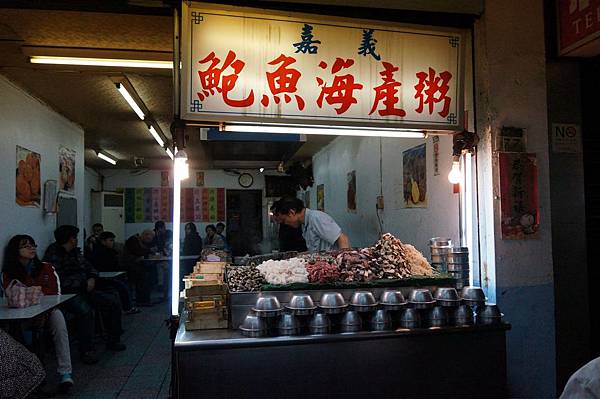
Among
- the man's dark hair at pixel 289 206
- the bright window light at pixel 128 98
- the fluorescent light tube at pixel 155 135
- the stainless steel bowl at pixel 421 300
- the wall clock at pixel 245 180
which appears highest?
the bright window light at pixel 128 98

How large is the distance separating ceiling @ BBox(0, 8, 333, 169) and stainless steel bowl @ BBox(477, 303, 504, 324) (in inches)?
124

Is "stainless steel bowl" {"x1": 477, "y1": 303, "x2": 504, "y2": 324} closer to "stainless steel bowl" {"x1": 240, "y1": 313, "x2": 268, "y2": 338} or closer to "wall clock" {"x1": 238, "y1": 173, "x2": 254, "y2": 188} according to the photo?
"stainless steel bowl" {"x1": 240, "y1": 313, "x2": 268, "y2": 338}

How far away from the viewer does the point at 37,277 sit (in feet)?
17.6

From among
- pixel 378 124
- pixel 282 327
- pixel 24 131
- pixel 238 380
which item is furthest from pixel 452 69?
pixel 24 131

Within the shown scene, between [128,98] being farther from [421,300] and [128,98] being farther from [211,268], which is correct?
[421,300]

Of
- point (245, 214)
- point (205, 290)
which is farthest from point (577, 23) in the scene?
point (245, 214)

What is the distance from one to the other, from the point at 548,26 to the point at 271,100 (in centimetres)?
228

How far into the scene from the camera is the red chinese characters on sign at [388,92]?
10.8ft

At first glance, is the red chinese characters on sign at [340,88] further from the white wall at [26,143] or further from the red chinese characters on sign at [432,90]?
the white wall at [26,143]

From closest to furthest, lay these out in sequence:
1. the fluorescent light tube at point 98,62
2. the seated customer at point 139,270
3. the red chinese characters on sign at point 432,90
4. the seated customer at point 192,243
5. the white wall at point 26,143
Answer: the red chinese characters on sign at point 432,90, the fluorescent light tube at point 98,62, the white wall at point 26,143, the seated customer at point 139,270, the seated customer at point 192,243

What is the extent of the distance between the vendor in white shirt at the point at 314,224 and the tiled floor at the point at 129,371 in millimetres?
2244

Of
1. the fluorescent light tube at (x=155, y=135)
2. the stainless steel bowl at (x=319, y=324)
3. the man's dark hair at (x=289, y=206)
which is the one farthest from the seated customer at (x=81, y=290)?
the stainless steel bowl at (x=319, y=324)

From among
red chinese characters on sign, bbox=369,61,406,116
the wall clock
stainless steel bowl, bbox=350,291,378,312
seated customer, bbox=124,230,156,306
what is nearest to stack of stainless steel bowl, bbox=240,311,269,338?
stainless steel bowl, bbox=350,291,378,312

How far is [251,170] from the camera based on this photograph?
14.8 meters
